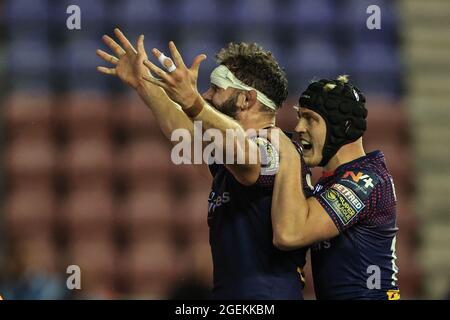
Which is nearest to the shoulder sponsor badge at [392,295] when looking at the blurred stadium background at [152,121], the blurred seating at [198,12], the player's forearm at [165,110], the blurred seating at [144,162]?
the player's forearm at [165,110]

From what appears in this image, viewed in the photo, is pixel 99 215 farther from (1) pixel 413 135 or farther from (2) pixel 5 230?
(1) pixel 413 135

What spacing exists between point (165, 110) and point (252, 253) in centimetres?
103

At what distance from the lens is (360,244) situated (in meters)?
4.43

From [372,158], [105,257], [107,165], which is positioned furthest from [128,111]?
[372,158]

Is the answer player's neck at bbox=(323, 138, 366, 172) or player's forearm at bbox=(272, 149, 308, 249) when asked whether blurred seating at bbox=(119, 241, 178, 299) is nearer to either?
player's neck at bbox=(323, 138, 366, 172)

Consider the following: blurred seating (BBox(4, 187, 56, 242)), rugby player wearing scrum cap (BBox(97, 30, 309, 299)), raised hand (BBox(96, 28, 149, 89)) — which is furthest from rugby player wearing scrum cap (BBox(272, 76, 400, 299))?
blurred seating (BBox(4, 187, 56, 242))

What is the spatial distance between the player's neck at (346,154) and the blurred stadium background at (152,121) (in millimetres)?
6646

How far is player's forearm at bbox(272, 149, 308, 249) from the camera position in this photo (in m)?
4.11

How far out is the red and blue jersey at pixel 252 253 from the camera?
431 centimetres

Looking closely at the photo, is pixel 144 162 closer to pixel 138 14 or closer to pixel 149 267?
pixel 149 267

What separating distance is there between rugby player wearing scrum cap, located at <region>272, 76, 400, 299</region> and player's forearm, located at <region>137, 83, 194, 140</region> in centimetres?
66

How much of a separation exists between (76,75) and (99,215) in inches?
67.3

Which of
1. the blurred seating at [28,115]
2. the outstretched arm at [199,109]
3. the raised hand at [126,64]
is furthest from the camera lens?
the blurred seating at [28,115]

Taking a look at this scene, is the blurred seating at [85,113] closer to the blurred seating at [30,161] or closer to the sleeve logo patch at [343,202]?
the blurred seating at [30,161]
